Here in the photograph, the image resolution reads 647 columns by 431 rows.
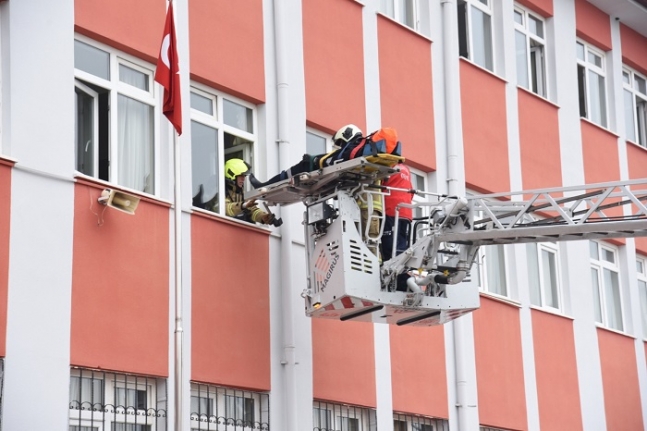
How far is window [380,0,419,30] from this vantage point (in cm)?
2002

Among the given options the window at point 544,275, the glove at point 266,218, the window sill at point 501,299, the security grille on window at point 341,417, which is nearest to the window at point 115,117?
the glove at point 266,218

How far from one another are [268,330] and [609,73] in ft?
39.2

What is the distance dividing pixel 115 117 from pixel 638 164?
521 inches

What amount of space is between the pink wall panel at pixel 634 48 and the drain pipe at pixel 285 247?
10506 mm

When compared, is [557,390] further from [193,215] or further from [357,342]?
[193,215]

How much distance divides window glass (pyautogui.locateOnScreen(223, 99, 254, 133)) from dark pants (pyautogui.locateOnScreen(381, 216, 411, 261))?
2.34m

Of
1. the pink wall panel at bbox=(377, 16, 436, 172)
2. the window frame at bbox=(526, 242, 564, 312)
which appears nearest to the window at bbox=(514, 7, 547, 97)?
the window frame at bbox=(526, 242, 564, 312)

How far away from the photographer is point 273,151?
1684cm

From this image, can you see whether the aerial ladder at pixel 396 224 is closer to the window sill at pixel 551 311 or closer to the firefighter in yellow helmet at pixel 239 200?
the firefighter in yellow helmet at pixel 239 200

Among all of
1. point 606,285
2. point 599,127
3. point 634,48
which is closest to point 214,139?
point 606,285

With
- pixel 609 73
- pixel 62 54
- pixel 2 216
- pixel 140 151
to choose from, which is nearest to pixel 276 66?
pixel 140 151

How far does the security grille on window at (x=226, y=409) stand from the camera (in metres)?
15.1

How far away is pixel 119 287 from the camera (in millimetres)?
14117

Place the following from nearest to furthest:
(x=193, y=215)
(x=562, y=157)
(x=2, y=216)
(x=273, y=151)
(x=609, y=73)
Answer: (x=2, y=216) < (x=193, y=215) < (x=273, y=151) < (x=562, y=157) < (x=609, y=73)
